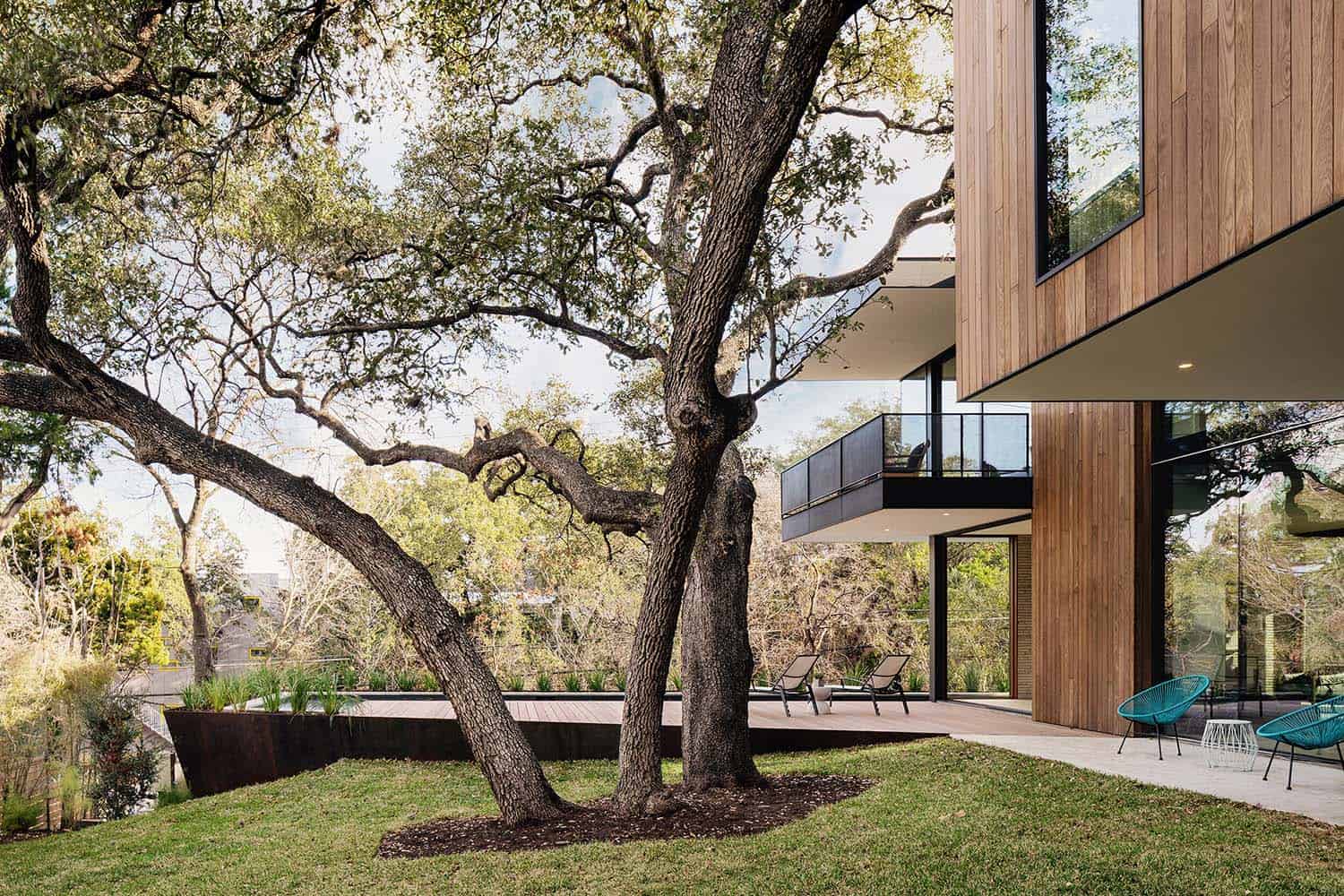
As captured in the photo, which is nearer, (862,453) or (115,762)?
(115,762)

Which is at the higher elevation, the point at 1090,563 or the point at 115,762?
the point at 1090,563

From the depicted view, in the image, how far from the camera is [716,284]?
687cm

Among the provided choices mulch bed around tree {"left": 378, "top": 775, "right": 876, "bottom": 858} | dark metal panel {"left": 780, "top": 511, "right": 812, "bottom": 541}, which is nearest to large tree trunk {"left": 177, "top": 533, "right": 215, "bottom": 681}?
dark metal panel {"left": 780, "top": 511, "right": 812, "bottom": 541}

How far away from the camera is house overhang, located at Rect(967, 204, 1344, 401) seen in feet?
16.2

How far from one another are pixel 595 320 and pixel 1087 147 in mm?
4975

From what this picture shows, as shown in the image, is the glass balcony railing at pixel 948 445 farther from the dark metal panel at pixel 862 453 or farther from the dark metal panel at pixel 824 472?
→ the dark metal panel at pixel 824 472

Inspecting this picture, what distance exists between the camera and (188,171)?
9078 mm

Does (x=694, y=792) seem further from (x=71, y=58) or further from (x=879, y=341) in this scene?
(x=879, y=341)

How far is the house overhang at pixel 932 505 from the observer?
1332cm

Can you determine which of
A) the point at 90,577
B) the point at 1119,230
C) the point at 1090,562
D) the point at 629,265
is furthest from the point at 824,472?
the point at 90,577

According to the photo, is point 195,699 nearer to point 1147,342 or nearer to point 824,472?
point 824,472

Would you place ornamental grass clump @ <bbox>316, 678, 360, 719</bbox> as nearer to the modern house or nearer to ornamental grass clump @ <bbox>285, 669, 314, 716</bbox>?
ornamental grass clump @ <bbox>285, 669, 314, 716</bbox>

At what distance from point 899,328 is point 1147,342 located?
824 centimetres

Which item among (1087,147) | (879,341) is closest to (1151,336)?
(1087,147)
